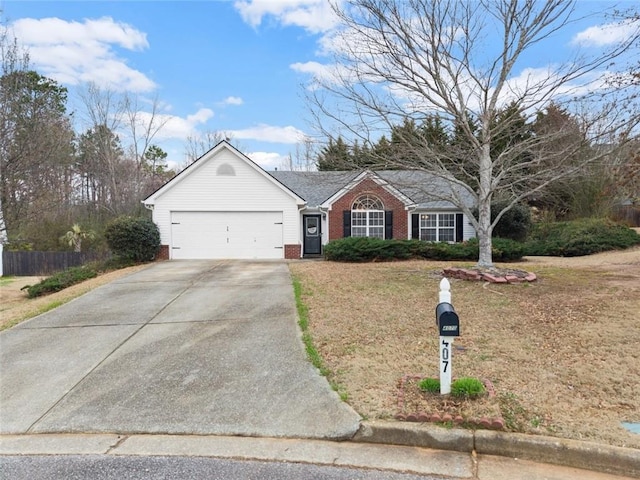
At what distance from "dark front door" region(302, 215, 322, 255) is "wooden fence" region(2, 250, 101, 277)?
1087cm

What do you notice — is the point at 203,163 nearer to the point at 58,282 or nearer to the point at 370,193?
the point at 58,282

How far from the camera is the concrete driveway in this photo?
3918 millimetres

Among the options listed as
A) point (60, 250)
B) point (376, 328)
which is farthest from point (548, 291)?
point (60, 250)

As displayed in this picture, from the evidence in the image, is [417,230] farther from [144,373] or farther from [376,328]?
[144,373]

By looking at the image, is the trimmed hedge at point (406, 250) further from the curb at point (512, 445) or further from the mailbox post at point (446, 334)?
the curb at point (512, 445)

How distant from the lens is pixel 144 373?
16.6ft

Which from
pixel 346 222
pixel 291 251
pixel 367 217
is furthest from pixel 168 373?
pixel 367 217

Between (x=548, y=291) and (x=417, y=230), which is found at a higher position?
(x=417, y=230)

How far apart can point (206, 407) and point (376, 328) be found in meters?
3.06

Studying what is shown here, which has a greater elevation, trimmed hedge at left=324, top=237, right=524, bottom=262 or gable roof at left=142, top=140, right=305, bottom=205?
gable roof at left=142, top=140, right=305, bottom=205

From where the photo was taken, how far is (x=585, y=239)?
57.5 feet

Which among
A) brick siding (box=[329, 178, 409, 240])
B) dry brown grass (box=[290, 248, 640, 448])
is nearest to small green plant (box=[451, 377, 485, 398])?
dry brown grass (box=[290, 248, 640, 448])

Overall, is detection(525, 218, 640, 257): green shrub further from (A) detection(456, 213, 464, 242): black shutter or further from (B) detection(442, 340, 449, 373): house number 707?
(B) detection(442, 340, 449, 373): house number 707

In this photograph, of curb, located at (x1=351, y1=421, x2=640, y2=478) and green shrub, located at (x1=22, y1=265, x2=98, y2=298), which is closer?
curb, located at (x1=351, y1=421, x2=640, y2=478)
